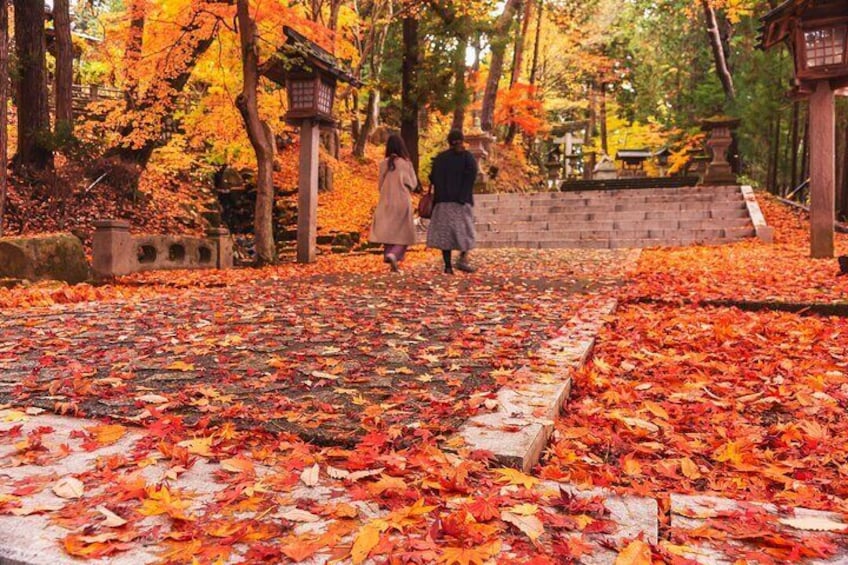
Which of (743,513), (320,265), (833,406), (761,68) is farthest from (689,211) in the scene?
(743,513)

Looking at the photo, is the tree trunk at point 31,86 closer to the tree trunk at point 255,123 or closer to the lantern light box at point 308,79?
the tree trunk at point 255,123

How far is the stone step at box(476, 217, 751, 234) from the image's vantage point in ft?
46.2

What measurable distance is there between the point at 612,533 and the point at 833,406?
207cm

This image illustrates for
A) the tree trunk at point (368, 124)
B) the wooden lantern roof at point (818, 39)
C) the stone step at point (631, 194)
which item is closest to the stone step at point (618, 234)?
the stone step at point (631, 194)

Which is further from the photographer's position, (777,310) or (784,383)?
(777,310)

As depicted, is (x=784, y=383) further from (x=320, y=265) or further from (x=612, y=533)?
(x=320, y=265)

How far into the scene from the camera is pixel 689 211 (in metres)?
14.8


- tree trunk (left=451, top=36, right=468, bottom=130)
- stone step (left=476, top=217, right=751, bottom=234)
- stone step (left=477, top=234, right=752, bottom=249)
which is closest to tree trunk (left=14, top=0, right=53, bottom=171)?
stone step (left=477, top=234, right=752, bottom=249)

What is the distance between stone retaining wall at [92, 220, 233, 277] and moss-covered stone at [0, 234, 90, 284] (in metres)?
0.32

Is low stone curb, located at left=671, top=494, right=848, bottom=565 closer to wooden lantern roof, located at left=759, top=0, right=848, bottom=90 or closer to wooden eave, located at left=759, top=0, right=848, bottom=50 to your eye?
wooden lantern roof, located at left=759, top=0, right=848, bottom=90

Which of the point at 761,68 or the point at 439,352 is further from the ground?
the point at 761,68

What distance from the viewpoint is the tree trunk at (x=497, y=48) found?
18500 millimetres

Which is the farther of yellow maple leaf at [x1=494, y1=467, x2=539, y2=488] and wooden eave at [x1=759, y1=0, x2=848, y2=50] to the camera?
wooden eave at [x1=759, y1=0, x2=848, y2=50]

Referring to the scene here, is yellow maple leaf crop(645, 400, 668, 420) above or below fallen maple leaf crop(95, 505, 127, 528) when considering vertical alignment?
below
